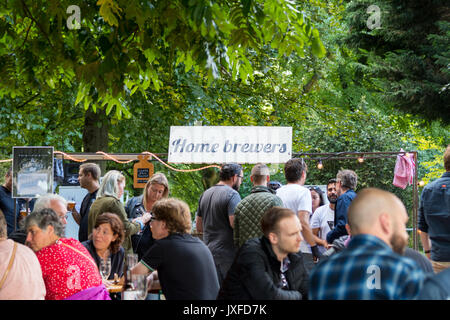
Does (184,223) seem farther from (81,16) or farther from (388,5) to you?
(388,5)

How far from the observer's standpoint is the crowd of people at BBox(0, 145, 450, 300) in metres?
2.20

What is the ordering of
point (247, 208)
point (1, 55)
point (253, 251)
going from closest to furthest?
point (253, 251)
point (247, 208)
point (1, 55)

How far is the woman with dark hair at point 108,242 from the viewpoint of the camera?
5.52 m

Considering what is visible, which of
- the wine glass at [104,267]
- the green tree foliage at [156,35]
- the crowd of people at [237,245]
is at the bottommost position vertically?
the wine glass at [104,267]

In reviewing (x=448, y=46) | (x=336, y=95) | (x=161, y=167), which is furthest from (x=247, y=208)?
(x=336, y=95)

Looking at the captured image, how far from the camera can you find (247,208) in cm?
602

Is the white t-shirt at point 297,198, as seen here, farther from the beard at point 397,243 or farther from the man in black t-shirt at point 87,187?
the beard at point 397,243

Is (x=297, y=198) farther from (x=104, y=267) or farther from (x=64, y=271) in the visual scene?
(x=64, y=271)

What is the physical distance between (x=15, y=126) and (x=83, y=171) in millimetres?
5331

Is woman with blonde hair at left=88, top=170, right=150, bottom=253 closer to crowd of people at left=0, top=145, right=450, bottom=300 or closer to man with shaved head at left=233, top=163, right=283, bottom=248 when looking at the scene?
crowd of people at left=0, top=145, right=450, bottom=300

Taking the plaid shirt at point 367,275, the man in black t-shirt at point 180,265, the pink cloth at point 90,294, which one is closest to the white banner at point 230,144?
the man in black t-shirt at point 180,265

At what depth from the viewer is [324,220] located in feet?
25.7

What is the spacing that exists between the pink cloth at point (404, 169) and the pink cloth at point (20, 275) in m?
6.61

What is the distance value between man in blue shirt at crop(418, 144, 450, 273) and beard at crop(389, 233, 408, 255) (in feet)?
11.4
